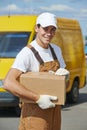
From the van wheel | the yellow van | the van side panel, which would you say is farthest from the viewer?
the van wheel

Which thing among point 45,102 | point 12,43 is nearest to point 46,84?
point 45,102

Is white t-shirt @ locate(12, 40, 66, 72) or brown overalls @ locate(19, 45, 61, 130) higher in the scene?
white t-shirt @ locate(12, 40, 66, 72)

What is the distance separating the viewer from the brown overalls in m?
4.07

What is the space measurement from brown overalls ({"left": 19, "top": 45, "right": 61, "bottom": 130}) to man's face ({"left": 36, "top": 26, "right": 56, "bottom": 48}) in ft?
0.33

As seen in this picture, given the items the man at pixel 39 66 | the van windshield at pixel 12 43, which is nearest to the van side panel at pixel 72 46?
the van windshield at pixel 12 43

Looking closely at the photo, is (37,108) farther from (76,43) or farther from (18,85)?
(76,43)

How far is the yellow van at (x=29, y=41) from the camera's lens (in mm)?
11266

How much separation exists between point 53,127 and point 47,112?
0.17 m

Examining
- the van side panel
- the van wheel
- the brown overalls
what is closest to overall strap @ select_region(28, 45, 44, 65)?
the brown overalls

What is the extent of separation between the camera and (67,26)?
13703 mm

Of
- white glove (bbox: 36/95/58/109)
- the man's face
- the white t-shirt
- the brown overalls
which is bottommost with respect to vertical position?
the brown overalls

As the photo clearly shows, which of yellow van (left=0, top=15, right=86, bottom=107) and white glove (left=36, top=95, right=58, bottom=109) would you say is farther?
yellow van (left=0, top=15, right=86, bottom=107)

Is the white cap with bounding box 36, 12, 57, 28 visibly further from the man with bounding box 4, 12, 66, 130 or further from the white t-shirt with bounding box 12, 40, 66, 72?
the white t-shirt with bounding box 12, 40, 66, 72

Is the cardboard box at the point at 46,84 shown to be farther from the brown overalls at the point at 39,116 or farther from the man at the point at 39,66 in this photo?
the brown overalls at the point at 39,116
